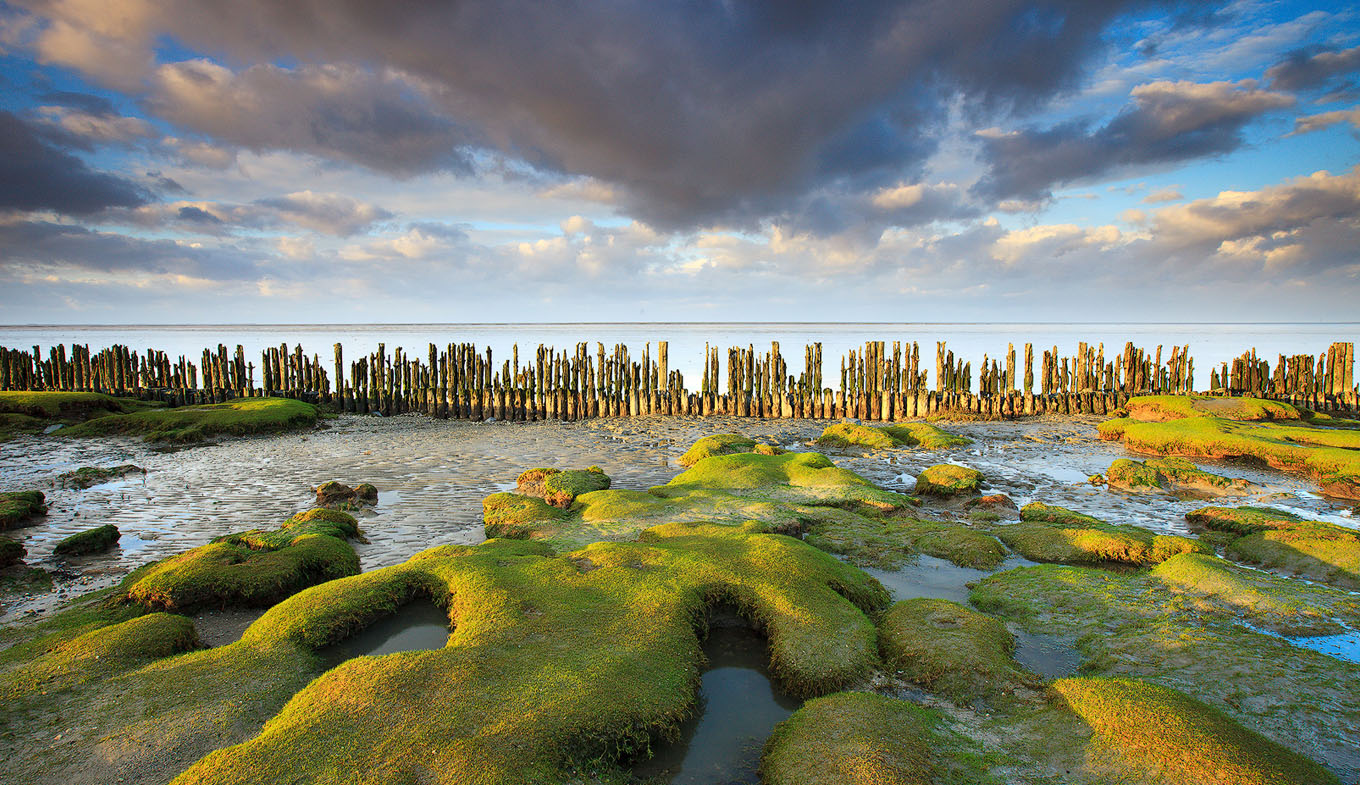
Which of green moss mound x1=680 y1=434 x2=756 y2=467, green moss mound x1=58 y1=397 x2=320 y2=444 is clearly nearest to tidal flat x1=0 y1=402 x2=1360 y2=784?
green moss mound x1=680 y1=434 x2=756 y2=467

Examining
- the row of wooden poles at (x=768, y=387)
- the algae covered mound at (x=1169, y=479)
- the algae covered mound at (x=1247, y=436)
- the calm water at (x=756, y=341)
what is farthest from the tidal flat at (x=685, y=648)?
the calm water at (x=756, y=341)

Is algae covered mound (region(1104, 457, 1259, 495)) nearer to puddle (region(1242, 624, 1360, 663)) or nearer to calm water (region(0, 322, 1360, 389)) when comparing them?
puddle (region(1242, 624, 1360, 663))

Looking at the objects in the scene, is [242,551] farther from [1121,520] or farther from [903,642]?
[1121,520]

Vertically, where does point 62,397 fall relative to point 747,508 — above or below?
above

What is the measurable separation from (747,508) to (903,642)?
171 inches

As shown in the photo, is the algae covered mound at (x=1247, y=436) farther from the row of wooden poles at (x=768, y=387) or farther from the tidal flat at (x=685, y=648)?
the row of wooden poles at (x=768, y=387)

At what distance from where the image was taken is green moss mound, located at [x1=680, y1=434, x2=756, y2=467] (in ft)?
Answer: 47.0

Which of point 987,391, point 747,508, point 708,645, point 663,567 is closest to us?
point 708,645

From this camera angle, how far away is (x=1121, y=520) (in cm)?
Result: 984

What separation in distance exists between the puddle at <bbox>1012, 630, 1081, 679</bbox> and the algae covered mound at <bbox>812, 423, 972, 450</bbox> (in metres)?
10.3

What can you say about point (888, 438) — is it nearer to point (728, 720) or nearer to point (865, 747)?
point (728, 720)

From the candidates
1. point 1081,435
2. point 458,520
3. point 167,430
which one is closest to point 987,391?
point 1081,435

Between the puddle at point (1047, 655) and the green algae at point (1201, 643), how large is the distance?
0.11m

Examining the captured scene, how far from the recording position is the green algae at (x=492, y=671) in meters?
3.69
